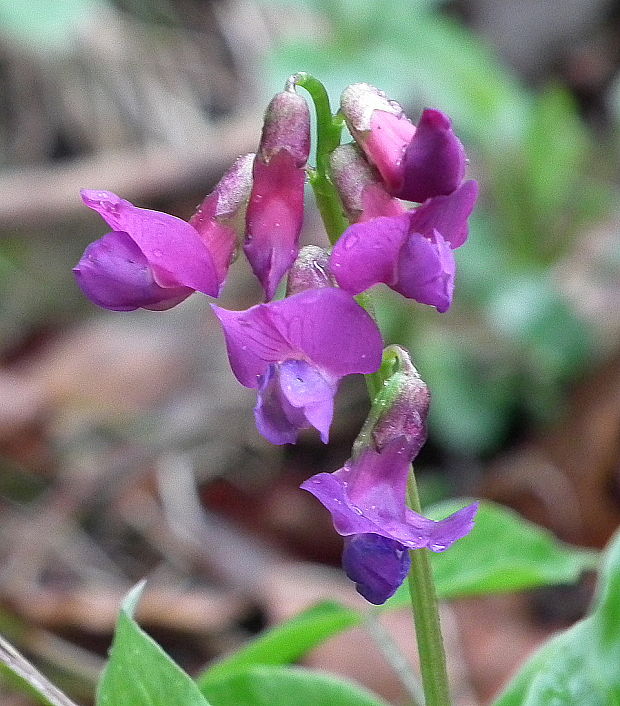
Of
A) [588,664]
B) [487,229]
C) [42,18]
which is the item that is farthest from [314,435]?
[588,664]

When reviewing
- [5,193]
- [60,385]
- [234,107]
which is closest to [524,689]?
[60,385]

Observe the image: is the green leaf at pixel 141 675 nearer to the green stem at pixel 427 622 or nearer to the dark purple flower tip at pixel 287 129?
the green stem at pixel 427 622

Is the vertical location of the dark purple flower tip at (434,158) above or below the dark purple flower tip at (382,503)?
above

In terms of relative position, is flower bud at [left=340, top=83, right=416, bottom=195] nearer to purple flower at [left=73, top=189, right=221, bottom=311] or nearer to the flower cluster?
the flower cluster

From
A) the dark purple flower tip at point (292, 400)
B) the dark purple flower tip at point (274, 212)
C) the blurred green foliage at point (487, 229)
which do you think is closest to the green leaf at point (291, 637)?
the dark purple flower tip at point (292, 400)

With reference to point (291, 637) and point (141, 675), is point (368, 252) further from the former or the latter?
point (291, 637)

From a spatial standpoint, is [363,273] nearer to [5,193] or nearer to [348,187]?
[348,187]
